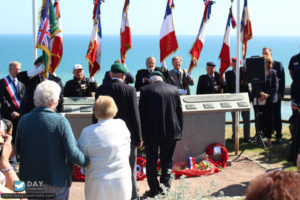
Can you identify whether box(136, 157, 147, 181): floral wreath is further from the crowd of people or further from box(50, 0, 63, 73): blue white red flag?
box(50, 0, 63, 73): blue white red flag

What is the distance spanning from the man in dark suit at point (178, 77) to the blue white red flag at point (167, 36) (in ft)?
0.78

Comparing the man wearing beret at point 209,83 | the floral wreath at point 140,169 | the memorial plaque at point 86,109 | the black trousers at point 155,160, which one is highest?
the man wearing beret at point 209,83

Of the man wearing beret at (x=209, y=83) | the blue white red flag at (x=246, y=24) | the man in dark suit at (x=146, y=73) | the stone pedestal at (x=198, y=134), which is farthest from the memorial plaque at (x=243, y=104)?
the man in dark suit at (x=146, y=73)

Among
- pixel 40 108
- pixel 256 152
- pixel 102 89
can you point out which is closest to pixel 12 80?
pixel 102 89

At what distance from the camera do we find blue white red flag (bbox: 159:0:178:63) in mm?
8602

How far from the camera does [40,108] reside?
4273 mm

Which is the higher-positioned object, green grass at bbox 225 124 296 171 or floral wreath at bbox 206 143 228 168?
floral wreath at bbox 206 143 228 168

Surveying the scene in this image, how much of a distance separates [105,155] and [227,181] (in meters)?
3.31

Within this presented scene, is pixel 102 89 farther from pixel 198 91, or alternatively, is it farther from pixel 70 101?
pixel 198 91

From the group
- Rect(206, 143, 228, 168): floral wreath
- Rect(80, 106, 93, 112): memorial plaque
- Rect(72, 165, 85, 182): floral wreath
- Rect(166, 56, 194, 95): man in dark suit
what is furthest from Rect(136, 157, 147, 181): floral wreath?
Rect(166, 56, 194, 95): man in dark suit

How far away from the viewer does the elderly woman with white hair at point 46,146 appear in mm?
4203

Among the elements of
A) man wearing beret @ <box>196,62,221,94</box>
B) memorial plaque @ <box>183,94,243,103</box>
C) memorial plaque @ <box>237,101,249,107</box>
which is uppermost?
man wearing beret @ <box>196,62,221,94</box>

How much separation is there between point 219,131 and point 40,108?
14.9 ft

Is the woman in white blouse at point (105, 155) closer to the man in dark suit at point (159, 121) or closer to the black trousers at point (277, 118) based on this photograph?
the man in dark suit at point (159, 121)
